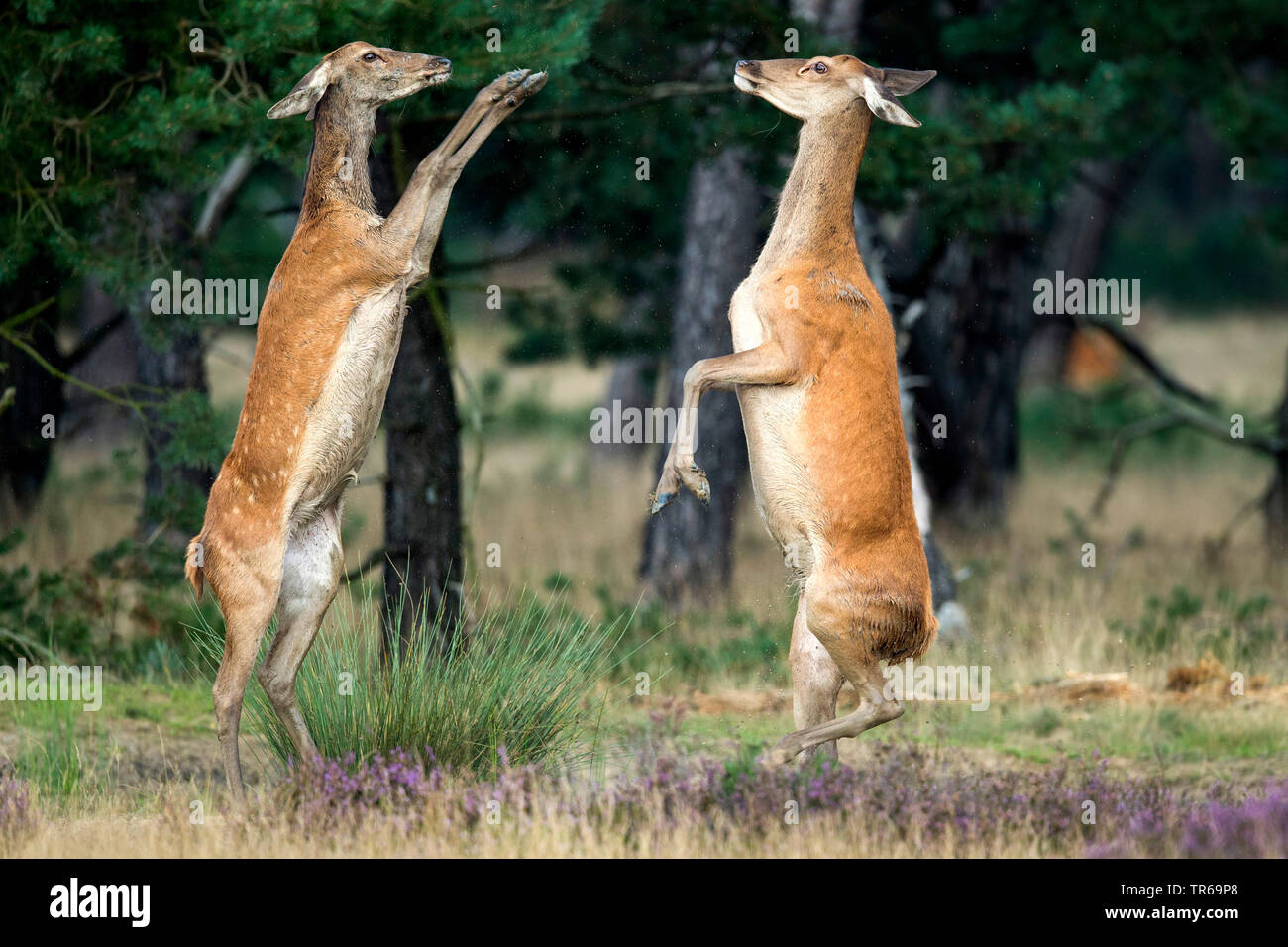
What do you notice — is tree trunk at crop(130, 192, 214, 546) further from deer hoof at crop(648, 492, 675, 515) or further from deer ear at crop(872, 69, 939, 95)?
deer ear at crop(872, 69, 939, 95)

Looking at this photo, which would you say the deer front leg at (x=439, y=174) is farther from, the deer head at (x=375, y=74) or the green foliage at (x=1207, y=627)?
the green foliage at (x=1207, y=627)

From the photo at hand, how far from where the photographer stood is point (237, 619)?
6715 millimetres

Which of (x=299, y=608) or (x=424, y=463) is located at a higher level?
(x=424, y=463)

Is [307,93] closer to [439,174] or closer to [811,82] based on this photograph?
[439,174]

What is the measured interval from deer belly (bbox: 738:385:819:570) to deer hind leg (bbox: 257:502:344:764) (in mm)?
1823

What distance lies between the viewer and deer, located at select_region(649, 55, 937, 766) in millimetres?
6590

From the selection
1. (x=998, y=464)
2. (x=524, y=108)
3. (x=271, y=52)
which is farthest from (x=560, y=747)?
(x=998, y=464)

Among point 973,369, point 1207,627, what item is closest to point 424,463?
point 1207,627

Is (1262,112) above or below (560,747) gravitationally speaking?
above

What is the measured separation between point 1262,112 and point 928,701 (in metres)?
5.80

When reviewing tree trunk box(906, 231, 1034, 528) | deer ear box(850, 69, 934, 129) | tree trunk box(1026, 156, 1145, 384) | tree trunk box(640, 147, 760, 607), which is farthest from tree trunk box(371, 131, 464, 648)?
tree trunk box(1026, 156, 1145, 384)

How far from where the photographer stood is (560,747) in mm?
7375

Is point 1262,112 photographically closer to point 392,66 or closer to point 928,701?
point 928,701

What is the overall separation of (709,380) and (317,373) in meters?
1.61
